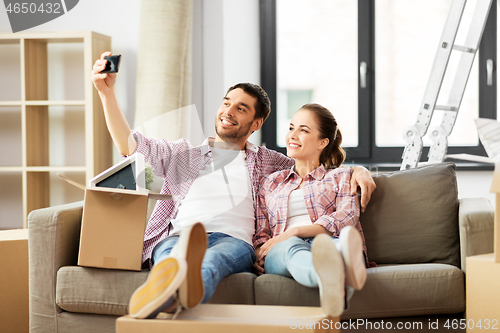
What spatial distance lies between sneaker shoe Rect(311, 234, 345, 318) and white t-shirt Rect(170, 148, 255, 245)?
59cm

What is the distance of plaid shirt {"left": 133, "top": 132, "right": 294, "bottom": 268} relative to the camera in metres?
1.64

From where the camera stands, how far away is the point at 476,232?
1.44 m

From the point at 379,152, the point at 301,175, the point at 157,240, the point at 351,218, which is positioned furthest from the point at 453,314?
the point at 379,152

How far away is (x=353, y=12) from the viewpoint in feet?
9.78

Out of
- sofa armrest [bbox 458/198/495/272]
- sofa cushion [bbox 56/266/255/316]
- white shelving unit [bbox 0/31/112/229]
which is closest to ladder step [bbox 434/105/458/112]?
sofa armrest [bbox 458/198/495/272]

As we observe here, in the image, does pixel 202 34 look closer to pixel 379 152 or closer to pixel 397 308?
pixel 379 152

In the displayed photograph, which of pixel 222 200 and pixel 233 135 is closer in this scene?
pixel 222 200

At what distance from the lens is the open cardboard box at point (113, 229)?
1.43m

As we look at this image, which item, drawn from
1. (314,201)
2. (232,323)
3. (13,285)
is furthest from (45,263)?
(314,201)

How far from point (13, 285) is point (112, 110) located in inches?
31.4

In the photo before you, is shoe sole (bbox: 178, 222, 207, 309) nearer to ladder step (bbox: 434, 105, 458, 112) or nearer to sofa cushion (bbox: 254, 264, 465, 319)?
sofa cushion (bbox: 254, 264, 465, 319)

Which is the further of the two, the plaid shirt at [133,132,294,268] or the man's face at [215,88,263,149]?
the man's face at [215,88,263,149]

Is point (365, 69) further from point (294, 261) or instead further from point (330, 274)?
point (330, 274)

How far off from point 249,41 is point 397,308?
2087mm
